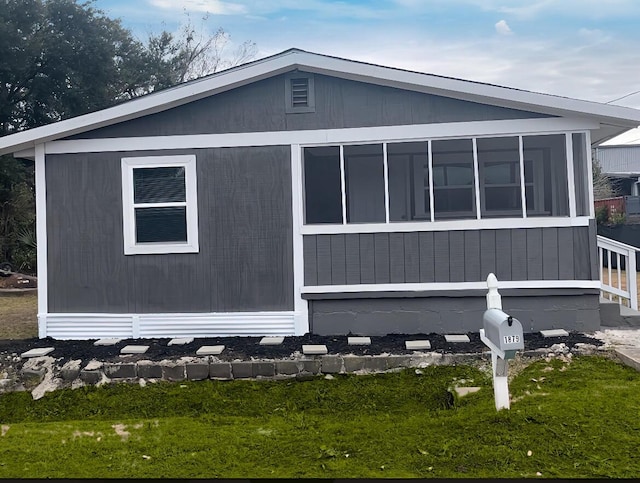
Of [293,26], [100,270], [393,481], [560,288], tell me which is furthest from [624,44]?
[393,481]

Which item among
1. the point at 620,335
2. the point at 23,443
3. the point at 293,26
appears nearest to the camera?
the point at 23,443

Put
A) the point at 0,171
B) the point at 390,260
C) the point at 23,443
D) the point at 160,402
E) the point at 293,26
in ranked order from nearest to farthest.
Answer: the point at 23,443 < the point at 160,402 < the point at 390,260 < the point at 293,26 < the point at 0,171

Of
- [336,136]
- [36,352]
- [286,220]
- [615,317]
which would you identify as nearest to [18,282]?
[36,352]

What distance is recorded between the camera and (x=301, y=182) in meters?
6.48

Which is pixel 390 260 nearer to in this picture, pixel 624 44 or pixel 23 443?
pixel 23 443

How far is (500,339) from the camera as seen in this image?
11.3 ft

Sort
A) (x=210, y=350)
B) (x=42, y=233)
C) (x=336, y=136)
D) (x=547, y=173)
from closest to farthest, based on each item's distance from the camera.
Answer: (x=210, y=350) → (x=336, y=136) → (x=42, y=233) → (x=547, y=173)

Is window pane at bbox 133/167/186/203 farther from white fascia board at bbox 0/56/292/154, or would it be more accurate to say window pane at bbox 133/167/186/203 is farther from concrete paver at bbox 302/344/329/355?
concrete paver at bbox 302/344/329/355

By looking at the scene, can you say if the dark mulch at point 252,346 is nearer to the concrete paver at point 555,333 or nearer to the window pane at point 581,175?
the concrete paver at point 555,333

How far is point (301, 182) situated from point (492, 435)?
3.76 m

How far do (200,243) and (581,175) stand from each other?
4407mm

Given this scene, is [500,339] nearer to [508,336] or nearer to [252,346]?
[508,336]

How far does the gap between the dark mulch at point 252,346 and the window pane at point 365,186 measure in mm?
2272

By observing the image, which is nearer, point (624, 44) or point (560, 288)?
point (560, 288)
